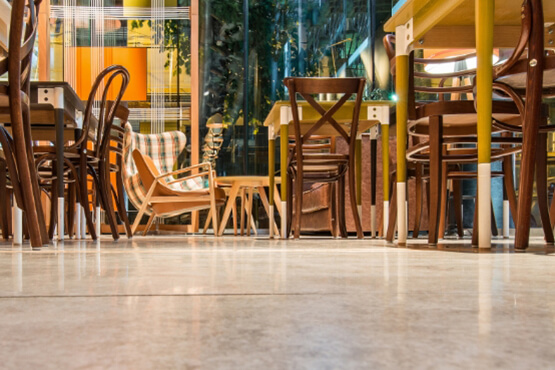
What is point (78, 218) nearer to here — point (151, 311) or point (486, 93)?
point (486, 93)

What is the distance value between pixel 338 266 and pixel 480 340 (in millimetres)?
798

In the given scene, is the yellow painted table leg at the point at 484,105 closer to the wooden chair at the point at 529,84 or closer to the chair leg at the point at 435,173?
the wooden chair at the point at 529,84

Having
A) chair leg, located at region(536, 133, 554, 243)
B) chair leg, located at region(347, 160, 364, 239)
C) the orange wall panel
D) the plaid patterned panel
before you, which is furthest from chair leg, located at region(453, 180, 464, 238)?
the orange wall panel

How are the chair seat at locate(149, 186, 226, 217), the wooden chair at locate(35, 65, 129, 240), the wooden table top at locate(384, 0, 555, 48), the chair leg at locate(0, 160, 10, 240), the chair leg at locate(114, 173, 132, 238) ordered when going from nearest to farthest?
the wooden table top at locate(384, 0, 555, 48)
the wooden chair at locate(35, 65, 129, 240)
the chair leg at locate(0, 160, 10, 240)
the chair leg at locate(114, 173, 132, 238)
the chair seat at locate(149, 186, 226, 217)

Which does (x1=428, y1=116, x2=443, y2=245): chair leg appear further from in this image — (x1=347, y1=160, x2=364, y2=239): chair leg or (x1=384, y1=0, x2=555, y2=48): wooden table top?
(x1=347, y1=160, x2=364, y2=239): chair leg

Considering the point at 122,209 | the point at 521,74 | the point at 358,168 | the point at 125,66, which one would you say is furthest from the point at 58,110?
the point at 125,66

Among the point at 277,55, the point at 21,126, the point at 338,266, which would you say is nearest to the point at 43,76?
the point at 277,55

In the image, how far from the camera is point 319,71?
27.9 ft

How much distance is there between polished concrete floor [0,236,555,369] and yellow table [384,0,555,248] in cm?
106

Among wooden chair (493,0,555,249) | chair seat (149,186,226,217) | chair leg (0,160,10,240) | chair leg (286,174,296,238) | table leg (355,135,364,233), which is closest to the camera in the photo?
wooden chair (493,0,555,249)

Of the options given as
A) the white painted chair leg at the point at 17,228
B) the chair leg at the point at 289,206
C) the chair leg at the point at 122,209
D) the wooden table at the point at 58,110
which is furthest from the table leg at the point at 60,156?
the chair leg at the point at 289,206

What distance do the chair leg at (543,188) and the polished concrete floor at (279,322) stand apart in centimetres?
148

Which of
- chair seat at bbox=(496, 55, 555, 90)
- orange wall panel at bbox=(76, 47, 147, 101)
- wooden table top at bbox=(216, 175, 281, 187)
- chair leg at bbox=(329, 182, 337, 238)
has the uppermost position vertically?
orange wall panel at bbox=(76, 47, 147, 101)

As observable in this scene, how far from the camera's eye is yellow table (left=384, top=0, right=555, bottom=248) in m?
2.01
